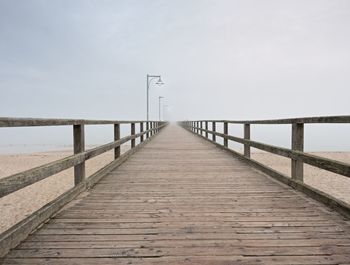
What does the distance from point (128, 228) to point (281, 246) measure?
1.54 meters

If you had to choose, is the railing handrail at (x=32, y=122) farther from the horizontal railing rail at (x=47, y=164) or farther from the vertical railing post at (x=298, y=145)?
the vertical railing post at (x=298, y=145)

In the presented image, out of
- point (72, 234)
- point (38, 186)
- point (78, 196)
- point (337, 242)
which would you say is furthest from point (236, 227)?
point (38, 186)

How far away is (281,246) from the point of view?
9.32ft

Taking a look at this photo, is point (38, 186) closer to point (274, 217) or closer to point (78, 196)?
point (78, 196)

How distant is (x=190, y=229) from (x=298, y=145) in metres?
2.61

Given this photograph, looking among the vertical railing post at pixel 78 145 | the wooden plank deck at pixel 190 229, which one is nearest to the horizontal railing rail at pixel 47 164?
the vertical railing post at pixel 78 145

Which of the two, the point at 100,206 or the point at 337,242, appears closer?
the point at 337,242

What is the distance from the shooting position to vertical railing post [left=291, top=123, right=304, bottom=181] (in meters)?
4.93

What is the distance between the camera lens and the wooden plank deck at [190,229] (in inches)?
104

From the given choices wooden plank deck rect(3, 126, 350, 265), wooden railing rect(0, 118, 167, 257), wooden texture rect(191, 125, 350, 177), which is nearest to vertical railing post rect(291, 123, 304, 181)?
wooden texture rect(191, 125, 350, 177)

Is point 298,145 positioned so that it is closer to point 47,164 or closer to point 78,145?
point 78,145

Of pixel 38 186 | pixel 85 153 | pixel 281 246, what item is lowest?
pixel 38 186

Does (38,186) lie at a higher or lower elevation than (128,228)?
lower

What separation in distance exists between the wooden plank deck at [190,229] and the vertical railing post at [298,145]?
0.30 m
